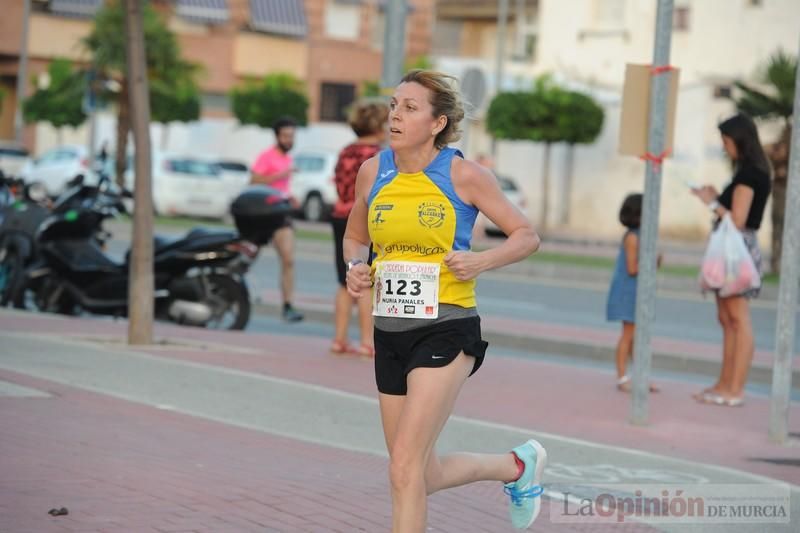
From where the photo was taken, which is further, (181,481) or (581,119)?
(581,119)

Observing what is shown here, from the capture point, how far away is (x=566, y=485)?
7676 mm

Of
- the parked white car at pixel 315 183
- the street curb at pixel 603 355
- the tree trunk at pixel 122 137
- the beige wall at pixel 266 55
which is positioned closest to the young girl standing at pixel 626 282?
the street curb at pixel 603 355

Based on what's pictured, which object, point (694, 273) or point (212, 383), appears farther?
point (694, 273)

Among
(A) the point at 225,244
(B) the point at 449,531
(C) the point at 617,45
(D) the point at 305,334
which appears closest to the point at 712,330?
(D) the point at 305,334

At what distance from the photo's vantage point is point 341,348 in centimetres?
1205

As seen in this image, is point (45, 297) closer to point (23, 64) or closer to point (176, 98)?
point (176, 98)

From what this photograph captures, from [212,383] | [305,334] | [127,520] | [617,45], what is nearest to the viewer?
[127,520]

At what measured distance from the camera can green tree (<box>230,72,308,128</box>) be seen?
5003 cm

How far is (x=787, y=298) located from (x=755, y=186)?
1.23 meters

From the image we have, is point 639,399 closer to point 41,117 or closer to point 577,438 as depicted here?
point 577,438

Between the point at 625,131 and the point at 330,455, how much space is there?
9.75 feet

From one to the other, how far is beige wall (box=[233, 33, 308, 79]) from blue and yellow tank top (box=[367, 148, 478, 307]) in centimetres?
5293

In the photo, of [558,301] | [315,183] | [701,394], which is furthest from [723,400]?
[315,183]

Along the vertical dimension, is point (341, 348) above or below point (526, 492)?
below
